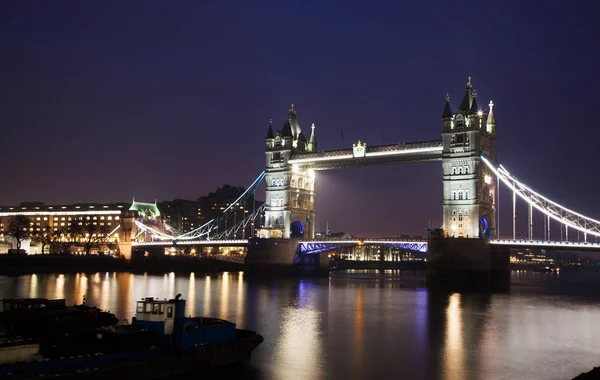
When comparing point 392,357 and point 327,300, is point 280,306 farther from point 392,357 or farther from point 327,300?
point 392,357

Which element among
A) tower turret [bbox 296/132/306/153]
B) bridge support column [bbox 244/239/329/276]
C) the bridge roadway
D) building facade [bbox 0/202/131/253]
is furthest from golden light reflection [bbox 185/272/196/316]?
building facade [bbox 0/202/131/253]

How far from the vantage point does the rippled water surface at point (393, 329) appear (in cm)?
2303

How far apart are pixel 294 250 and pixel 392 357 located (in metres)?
54.3

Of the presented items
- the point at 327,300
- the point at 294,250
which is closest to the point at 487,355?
the point at 327,300

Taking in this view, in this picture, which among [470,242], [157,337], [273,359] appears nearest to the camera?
[157,337]

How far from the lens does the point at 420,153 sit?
68.1 metres

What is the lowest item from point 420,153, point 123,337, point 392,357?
point 392,357

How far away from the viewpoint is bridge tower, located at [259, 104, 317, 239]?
80.6 meters

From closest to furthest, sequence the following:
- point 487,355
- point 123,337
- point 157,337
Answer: point 123,337 < point 157,337 < point 487,355

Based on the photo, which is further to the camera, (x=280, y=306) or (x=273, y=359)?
(x=280, y=306)

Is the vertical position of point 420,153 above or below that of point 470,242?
above

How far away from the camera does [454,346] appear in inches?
1102

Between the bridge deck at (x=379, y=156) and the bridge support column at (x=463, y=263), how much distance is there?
33.8ft

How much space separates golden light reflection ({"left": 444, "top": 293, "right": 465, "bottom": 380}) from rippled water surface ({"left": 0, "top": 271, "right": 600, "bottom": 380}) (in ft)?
0.13
